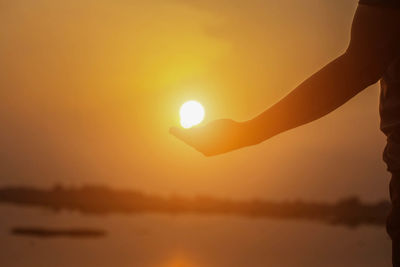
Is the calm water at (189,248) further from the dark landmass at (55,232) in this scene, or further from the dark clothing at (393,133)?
the dark clothing at (393,133)

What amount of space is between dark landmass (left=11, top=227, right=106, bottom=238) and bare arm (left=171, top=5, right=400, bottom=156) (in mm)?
6144

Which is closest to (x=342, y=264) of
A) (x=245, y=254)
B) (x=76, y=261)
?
(x=245, y=254)

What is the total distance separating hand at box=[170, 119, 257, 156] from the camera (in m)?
1.49

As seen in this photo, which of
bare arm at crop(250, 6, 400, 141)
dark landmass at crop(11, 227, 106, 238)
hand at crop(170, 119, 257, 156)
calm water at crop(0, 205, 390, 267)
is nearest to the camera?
bare arm at crop(250, 6, 400, 141)

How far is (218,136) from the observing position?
58.6 inches

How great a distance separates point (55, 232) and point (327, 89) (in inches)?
279

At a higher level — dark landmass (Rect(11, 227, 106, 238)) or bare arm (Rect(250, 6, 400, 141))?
dark landmass (Rect(11, 227, 106, 238))

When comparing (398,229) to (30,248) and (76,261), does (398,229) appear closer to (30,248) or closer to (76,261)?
(76,261)

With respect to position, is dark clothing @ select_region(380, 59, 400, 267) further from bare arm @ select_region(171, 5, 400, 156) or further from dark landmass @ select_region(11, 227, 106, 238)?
dark landmass @ select_region(11, 227, 106, 238)

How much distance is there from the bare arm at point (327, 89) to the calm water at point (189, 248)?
13.3 ft

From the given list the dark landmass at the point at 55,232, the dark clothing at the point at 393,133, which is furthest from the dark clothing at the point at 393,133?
the dark landmass at the point at 55,232

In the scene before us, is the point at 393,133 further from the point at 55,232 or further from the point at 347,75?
the point at 55,232

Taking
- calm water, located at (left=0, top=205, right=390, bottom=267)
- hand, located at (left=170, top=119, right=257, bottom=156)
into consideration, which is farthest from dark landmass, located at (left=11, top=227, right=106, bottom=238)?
hand, located at (left=170, top=119, right=257, bottom=156)

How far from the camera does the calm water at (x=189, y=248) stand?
232 inches
